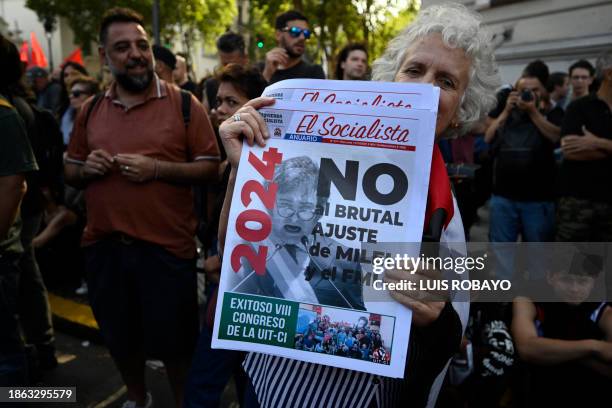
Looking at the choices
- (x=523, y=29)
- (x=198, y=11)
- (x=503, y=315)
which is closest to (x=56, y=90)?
(x=503, y=315)

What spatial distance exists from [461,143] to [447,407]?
7.26ft

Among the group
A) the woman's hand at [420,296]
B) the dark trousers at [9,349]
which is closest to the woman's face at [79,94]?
the dark trousers at [9,349]

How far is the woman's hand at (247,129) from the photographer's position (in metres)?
1.16

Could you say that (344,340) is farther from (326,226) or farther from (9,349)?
(9,349)

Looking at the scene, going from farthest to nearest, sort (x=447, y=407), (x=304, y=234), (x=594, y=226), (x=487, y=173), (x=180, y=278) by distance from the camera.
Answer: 1. (x=487, y=173)
2. (x=594, y=226)
3. (x=180, y=278)
4. (x=447, y=407)
5. (x=304, y=234)

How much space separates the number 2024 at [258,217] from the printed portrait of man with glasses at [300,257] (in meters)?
0.01

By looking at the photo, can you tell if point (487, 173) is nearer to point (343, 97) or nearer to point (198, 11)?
point (343, 97)

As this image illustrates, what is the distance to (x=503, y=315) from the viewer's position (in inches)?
102

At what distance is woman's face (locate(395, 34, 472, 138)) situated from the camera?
1250mm

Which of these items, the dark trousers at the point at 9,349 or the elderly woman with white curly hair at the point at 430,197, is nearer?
the elderly woman with white curly hair at the point at 430,197

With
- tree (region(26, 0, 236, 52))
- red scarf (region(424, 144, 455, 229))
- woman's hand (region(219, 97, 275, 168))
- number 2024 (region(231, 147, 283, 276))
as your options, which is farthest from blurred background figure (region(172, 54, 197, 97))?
tree (region(26, 0, 236, 52))

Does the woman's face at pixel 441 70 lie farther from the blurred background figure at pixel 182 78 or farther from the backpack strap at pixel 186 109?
the blurred background figure at pixel 182 78

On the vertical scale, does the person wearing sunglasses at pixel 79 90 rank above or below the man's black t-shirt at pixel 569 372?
above

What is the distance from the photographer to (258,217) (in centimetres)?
113
